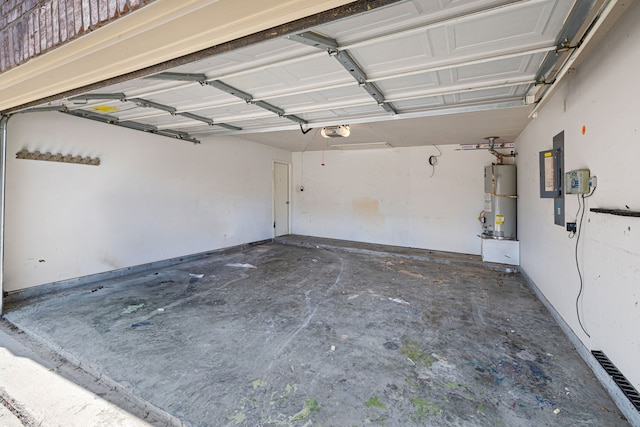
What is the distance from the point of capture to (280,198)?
7.48 m

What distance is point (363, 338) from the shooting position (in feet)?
8.11

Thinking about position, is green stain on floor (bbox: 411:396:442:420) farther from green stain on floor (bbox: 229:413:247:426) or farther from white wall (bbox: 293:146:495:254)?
white wall (bbox: 293:146:495:254)

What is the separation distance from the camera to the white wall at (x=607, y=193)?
1.57 meters

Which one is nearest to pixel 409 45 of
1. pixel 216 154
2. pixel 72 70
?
pixel 72 70

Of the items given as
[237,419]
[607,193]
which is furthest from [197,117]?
[607,193]

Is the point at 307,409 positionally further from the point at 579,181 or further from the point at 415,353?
the point at 579,181

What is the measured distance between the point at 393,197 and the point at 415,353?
457 cm

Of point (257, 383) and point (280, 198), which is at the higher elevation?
point (280, 198)

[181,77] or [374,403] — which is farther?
[181,77]

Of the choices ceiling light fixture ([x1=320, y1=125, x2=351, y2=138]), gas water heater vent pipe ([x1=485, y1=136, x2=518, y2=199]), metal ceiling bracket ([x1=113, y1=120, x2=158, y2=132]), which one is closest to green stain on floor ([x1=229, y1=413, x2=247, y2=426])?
ceiling light fixture ([x1=320, y1=125, x2=351, y2=138])

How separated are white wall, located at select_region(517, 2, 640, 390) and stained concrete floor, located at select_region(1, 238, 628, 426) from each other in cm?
40

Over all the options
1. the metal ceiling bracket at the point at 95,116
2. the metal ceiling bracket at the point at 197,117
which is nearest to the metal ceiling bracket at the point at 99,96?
the metal ceiling bracket at the point at 197,117

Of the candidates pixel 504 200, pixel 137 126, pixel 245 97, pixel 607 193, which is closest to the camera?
pixel 607 193

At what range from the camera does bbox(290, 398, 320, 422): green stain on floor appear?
158 centimetres
